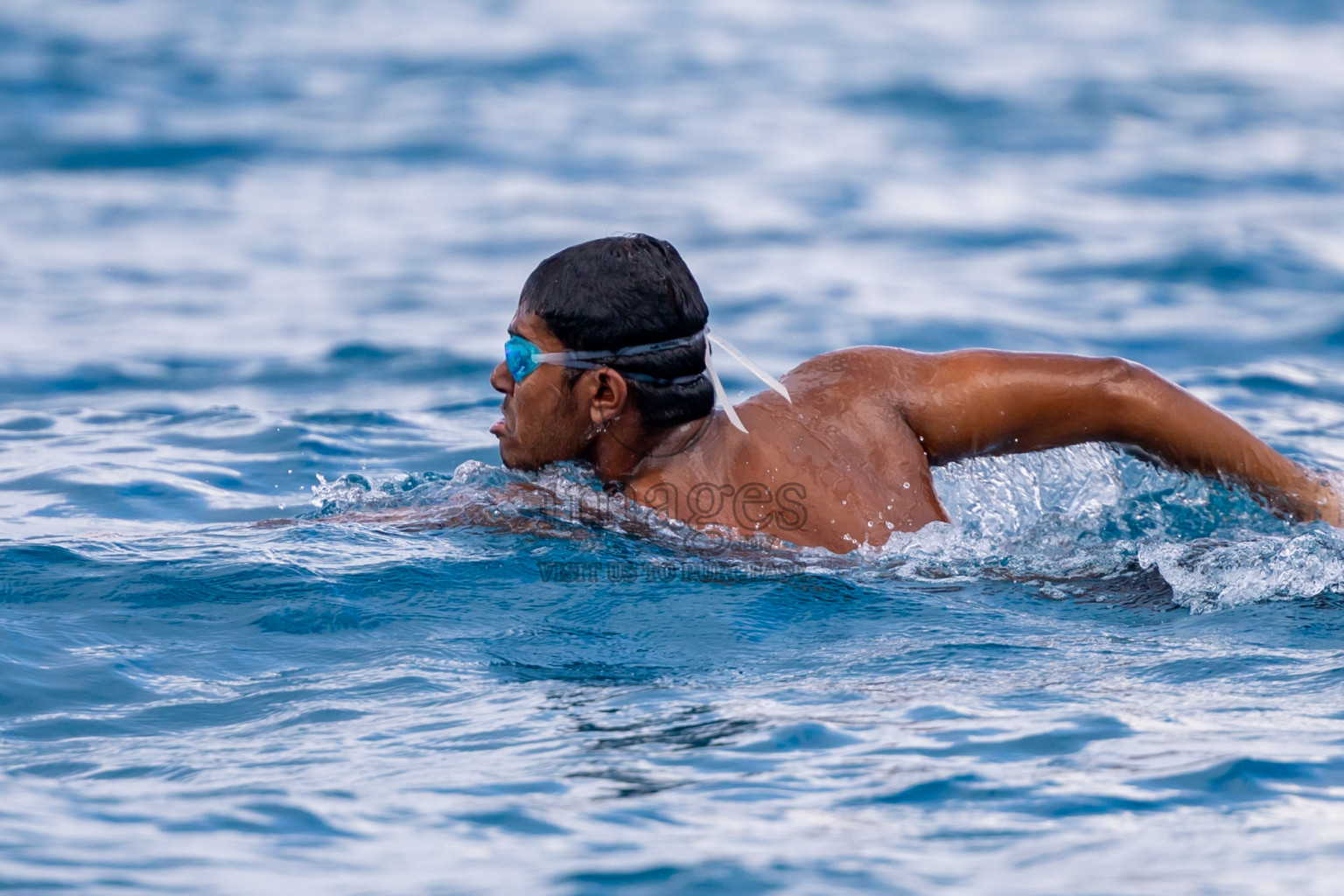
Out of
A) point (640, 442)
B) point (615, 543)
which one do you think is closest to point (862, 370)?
point (640, 442)

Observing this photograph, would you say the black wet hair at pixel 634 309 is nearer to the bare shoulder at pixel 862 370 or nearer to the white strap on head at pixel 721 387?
the white strap on head at pixel 721 387

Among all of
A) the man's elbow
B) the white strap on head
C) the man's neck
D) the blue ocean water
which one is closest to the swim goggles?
the white strap on head

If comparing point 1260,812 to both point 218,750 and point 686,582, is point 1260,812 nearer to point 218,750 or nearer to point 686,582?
point 686,582

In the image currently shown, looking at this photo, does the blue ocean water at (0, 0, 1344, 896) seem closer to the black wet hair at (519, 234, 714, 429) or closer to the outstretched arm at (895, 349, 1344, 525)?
the outstretched arm at (895, 349, 1344, 525)

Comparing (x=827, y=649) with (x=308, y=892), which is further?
(x=827, y=649)

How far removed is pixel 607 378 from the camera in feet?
14.4

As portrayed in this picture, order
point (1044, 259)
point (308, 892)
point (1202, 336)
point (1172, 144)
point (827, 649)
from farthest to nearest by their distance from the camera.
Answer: point (1172, 144) < point (1044, 259) < point (1202, 336) < point (827, 649) < point (308, 892)

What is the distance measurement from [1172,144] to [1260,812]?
12547 mm

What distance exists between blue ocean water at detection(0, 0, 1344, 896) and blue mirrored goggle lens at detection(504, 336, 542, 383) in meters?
0.35

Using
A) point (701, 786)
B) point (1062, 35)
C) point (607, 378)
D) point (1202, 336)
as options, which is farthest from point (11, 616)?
point (1062, 35)

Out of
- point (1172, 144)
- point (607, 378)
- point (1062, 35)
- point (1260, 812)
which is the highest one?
point (1062, 35)

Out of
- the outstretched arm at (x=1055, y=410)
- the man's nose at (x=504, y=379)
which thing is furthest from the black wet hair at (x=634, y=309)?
the outstretched arm at (x=1055, y=410)

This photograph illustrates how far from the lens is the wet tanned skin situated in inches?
173

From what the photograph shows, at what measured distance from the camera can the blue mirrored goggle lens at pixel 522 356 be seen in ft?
14.6
